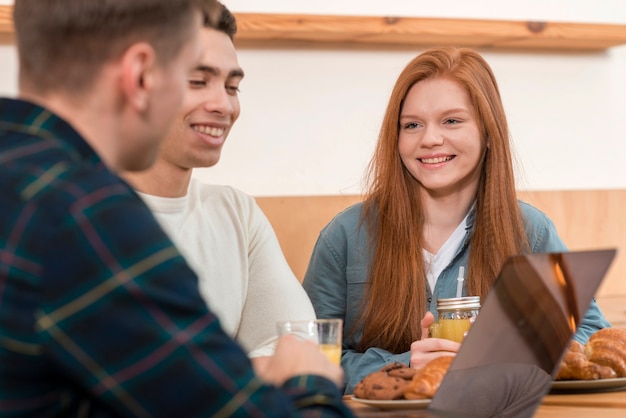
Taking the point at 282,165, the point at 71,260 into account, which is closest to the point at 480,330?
the point at 71,260

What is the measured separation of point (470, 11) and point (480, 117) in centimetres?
107

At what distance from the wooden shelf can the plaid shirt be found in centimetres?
215

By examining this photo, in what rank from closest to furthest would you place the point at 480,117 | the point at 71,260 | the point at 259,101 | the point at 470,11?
the point at 71,260
the point at 480,117
the point at 259,101
the point at 470,11

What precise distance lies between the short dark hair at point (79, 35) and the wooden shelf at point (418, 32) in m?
2.03

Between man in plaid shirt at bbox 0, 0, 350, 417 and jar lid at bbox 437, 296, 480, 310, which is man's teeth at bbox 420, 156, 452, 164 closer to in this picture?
jar lid at bbox 437, 296, 480, 310

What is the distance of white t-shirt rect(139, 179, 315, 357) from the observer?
6.49ft

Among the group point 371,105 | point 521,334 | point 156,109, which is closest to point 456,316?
point 521,334

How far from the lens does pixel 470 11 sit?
3324 millimetres

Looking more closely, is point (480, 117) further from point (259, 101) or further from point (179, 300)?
point (179, 300)

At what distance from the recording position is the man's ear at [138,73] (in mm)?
845

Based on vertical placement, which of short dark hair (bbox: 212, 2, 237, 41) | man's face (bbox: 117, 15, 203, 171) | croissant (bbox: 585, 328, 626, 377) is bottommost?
croissant (bbox: 585, 328, 626, 377)

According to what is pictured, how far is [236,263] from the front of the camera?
2039 millimetres

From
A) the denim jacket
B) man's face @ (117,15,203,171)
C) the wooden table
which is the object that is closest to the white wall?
the denim jacket

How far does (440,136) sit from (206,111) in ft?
1.97
